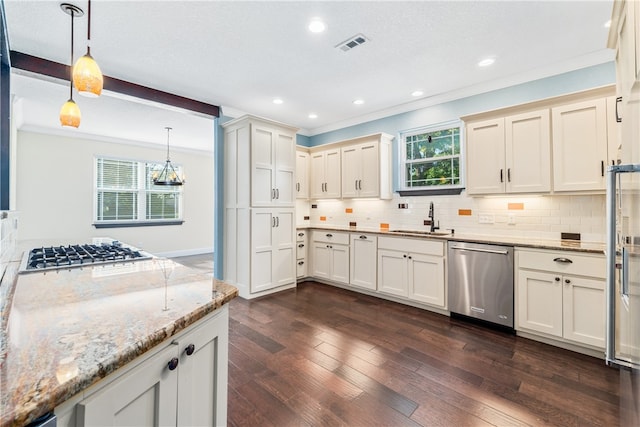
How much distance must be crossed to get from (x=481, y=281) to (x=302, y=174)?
323 centimetres

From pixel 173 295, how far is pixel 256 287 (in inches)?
116

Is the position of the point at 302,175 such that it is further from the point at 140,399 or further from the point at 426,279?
the point at 140,399

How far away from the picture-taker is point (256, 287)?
13.1ft

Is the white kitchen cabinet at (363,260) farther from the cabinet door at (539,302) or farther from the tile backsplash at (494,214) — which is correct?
the cabinet door at (539,302)

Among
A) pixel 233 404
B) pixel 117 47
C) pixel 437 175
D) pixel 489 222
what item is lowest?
pixel 233 404

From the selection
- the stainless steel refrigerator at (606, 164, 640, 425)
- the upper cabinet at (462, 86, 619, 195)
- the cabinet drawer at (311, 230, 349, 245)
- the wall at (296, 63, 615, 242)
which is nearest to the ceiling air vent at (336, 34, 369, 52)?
the upper cabinet at (462, 86, 619, 195)

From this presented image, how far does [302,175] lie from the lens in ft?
16.8

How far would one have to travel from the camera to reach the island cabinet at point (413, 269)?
330 centimetres

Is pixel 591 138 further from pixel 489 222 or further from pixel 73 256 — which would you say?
pixel 73 256

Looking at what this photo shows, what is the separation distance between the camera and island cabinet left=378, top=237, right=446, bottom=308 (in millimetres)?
3305

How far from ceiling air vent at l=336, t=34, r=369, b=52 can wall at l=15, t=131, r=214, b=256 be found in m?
5.67

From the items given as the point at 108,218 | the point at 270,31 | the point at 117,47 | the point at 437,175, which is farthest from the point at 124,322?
the point at 108,218

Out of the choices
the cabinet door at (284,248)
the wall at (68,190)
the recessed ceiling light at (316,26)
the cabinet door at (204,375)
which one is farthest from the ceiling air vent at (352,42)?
the wall at (68,190)

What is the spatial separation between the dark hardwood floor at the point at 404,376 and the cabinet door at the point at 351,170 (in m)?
2.03
